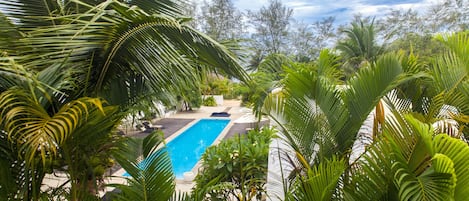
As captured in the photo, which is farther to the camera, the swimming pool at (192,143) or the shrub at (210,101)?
the shrub at (210,101)

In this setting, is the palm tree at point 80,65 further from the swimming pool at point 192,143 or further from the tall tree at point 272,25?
the tall tree at point 272,25

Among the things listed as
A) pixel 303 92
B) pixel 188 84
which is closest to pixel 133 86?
pixel 188 84

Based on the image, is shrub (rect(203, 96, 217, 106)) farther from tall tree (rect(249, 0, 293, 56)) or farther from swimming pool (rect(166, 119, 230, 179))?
tall tree (rect(249, 0, 293, 56))

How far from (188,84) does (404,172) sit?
1.55 metres

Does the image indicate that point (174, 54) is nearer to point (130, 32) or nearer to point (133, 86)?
point (130, 32)

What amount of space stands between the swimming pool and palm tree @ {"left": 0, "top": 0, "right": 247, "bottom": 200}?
6.82m

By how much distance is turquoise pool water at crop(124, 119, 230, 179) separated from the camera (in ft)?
33.6

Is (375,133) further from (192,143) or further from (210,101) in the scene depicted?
(210,101)

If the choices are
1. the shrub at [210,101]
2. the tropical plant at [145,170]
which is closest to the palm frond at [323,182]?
the tropical plant at [145,170]

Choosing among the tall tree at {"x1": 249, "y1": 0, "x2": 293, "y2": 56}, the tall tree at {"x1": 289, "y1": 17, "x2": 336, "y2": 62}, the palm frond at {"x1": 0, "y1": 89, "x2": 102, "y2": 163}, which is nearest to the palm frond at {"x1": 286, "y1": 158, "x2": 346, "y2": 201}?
the palm frond at {"x1": 0, "y1": 89, "x2": 102, "y2": 163}

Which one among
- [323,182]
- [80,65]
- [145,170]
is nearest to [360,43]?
[323,182]

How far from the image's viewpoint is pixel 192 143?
40.7ft

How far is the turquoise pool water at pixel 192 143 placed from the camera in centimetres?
1023

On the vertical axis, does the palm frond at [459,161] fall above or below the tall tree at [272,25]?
below
